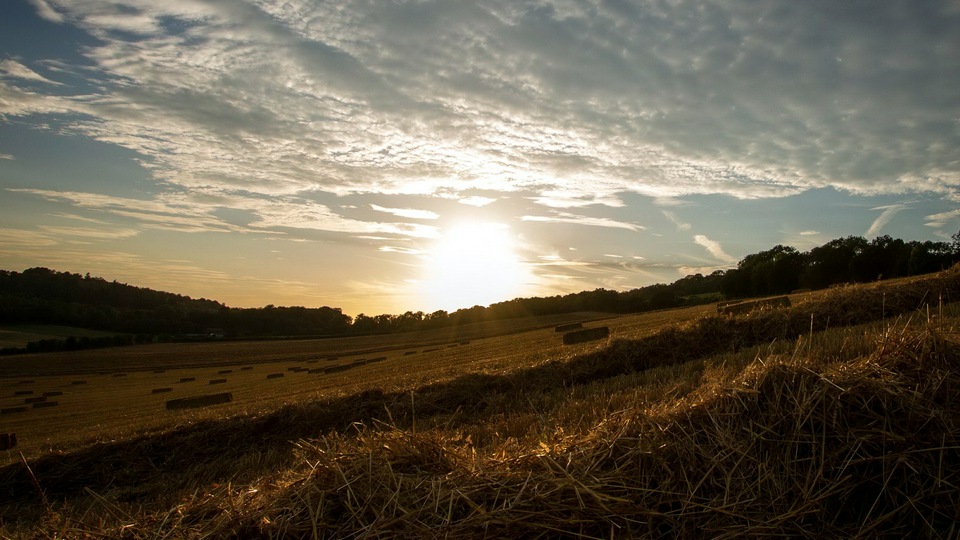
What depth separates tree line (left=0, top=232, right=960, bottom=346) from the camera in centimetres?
6644

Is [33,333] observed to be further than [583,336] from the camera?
Yes

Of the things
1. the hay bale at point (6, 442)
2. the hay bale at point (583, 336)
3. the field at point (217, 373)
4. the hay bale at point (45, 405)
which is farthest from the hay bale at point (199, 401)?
the hay bale at point (583, 336)

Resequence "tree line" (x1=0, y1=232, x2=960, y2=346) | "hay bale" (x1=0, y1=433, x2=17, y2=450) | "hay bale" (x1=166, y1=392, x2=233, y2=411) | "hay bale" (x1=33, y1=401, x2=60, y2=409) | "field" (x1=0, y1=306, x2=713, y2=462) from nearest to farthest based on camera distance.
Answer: "field" (x1=0, y1=306, x2=713, y2=462), "hay bale" (x1=0, y1=433, x2=17, y2=450), "hay bale" (x1=166, y1=392, x2=233, y2=411), "hay bale" (x1=33, y1=401, x2=60, y2=409), "tree line" (x1=0, y1=232, x2=960, y2=346)

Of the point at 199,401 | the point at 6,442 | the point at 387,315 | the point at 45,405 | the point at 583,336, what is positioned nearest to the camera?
the point at 6,442

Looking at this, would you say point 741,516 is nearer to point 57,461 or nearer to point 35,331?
point 57,461

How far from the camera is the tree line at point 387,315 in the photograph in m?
66.4

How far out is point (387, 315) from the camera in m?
106

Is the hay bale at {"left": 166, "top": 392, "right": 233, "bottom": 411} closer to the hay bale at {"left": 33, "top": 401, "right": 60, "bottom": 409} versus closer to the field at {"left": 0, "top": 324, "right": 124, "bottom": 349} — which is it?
the hay bale at {"left": 33, "top": 401, "right": 60, "bottom": 409}

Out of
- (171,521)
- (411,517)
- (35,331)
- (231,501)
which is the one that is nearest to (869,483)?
(411,517)

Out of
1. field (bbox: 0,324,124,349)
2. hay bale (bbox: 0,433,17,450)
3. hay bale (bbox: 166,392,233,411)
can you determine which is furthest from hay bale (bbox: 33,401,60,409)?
field (bbox: 0,324,124,349)

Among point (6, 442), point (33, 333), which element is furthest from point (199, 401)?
point (33, 333)

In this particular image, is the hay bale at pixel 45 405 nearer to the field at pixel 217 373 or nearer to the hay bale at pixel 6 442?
the field at pixel 217 373

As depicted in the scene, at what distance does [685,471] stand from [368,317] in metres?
106

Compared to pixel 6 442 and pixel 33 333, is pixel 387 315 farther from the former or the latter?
pixel 6 442
